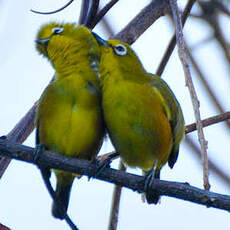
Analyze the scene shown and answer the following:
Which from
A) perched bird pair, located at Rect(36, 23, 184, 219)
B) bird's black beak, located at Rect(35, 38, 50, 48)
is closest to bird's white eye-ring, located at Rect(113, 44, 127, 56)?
perched bird pair, located at Rect(36, 23, 184, 219)

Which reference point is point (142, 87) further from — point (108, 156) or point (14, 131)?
point (14, 131)

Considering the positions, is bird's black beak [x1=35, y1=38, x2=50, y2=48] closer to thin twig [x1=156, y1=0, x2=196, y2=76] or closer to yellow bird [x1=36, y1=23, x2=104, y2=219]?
yellow bird [x1=36, y1=23, x2=104, y2=219]

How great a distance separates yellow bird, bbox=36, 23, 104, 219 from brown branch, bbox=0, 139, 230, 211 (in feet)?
1.16

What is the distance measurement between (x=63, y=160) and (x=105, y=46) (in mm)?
975

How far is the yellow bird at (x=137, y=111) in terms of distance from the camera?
12.0ft

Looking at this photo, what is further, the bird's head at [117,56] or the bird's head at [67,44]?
the bird's head at [67,44]

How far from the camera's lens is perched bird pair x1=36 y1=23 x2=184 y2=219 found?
3.67 m

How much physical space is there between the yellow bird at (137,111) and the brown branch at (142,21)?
0.37 meters

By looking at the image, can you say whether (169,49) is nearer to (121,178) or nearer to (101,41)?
(101,41)

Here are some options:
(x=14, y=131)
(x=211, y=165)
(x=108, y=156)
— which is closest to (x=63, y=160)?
(x=108, y=156)

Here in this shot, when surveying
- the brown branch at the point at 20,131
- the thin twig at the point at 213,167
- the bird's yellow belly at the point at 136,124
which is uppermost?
the thin twig at the point at 213,167

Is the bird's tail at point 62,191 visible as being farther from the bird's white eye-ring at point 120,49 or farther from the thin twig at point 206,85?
the thin twig at point 206,85

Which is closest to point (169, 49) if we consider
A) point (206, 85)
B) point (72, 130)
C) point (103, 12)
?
point (206, 85)

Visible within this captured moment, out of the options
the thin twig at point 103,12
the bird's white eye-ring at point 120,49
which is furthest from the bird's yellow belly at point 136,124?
the thin twig at point 103,12
